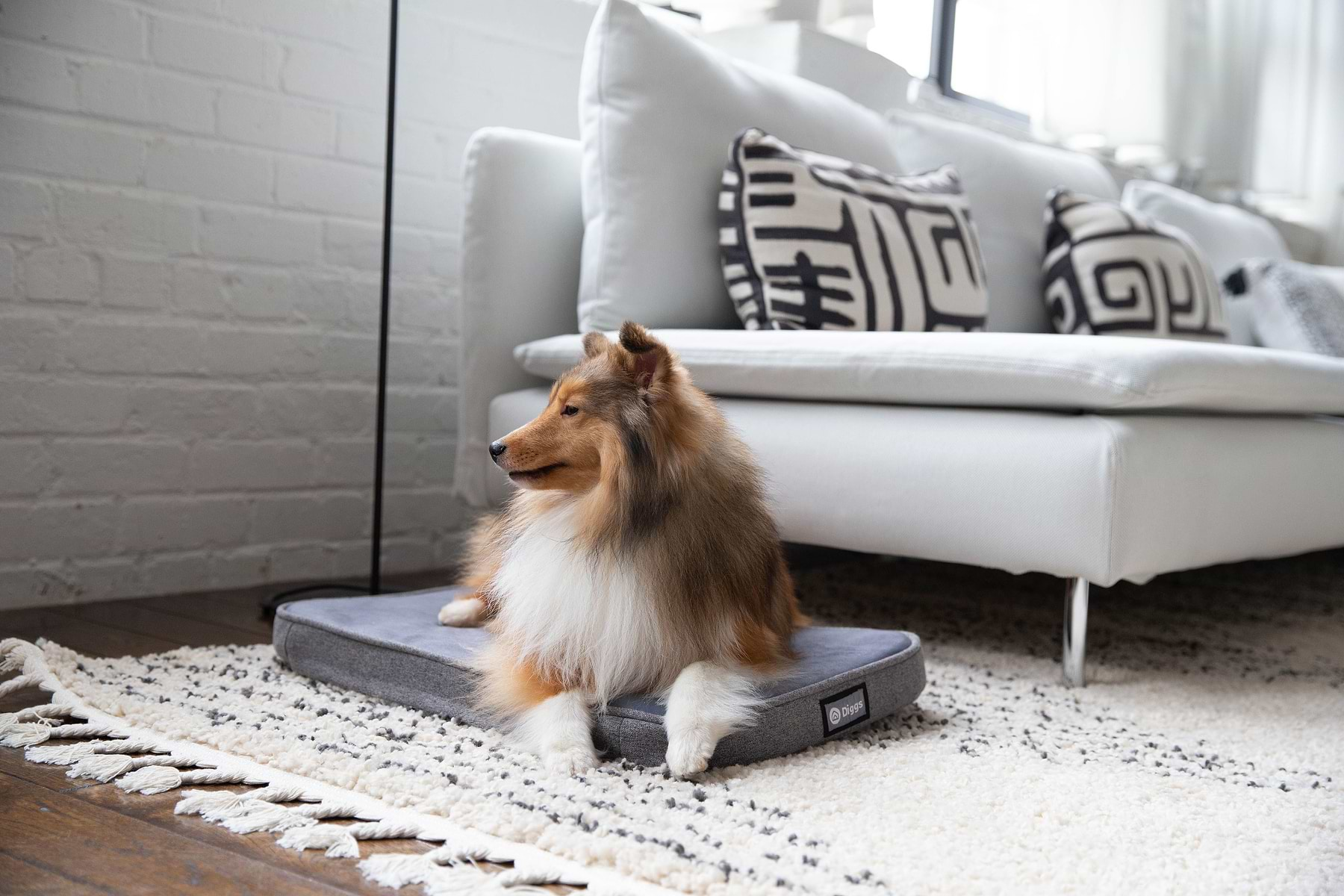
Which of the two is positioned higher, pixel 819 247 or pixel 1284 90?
pixel 1284 90

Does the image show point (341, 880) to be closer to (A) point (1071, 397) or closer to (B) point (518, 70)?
(A) point (1071, 397)

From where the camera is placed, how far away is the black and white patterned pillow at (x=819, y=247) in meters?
2.21

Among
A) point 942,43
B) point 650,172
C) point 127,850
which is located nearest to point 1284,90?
point 942,43

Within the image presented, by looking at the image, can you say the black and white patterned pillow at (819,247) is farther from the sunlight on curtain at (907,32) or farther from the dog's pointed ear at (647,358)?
the sunlight on curtain at (907,32)

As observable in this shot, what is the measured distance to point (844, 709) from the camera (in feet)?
4.74

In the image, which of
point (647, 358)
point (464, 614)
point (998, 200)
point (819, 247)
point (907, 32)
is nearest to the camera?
point (647, 358)

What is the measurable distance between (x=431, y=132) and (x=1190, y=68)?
150 inches

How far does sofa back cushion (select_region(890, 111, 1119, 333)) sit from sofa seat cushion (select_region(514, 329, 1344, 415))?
0.92 m

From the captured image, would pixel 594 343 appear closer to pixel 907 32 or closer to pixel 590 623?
pixel 590 623

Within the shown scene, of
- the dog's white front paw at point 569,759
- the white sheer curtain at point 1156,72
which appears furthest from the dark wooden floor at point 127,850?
the white sheer curtain at point 1156,72

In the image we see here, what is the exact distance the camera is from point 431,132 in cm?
259

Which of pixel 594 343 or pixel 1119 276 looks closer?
pixel 594 343

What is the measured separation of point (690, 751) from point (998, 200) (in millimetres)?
2190

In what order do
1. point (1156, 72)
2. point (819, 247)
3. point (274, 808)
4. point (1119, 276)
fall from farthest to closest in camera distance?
point (1156, 72), point (1119, 276), point (819, 247), point (274, 808)
